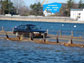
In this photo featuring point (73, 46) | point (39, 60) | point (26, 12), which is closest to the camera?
point (39, 60)

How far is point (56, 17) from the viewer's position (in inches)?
5423

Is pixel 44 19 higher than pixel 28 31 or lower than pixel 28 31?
lower

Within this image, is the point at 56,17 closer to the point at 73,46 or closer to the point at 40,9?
the point at 40,9

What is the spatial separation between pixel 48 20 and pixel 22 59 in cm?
12001

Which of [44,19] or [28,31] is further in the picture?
[44,19]

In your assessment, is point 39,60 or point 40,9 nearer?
point 39,60

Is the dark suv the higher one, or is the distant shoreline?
the dark suv

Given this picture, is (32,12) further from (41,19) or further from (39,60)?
(39,60)

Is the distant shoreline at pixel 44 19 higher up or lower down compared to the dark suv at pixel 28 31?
lower down

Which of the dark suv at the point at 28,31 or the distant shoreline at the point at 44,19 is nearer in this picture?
the dark suv at the point at 28,31

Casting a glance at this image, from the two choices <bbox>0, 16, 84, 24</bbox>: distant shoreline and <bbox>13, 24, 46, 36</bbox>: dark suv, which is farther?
<bbox>0, 16, 84, 24</bbox>: distant shoreline

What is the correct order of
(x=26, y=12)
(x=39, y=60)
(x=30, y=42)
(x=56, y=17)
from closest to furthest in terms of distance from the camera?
(x=39, y=60), (x=30, y=42), (x=56, y=17), (x=26, y=12)

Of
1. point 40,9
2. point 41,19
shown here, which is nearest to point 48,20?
point 41,19

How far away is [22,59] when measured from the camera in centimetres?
2436
